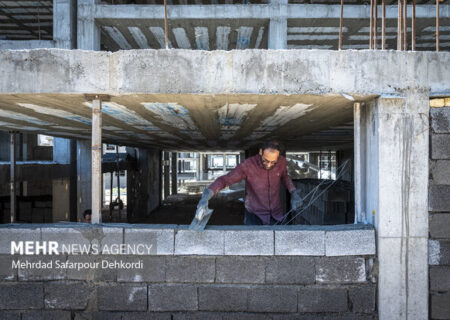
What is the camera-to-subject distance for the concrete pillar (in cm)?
294

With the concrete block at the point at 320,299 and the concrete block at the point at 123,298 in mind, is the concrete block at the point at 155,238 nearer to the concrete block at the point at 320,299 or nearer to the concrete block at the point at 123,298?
the concrete block at the point at 123,298

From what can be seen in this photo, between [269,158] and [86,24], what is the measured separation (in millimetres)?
7001

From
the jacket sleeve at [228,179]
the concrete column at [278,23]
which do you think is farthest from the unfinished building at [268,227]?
the concrete column at [278,23]

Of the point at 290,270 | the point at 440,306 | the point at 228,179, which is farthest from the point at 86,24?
the point at 440,306

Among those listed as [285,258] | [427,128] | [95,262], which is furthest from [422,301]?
[95,262]

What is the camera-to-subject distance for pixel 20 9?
8.52 metres

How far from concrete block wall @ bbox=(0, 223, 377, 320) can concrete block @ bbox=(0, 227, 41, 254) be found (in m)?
0.01

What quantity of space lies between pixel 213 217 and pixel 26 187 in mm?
7469

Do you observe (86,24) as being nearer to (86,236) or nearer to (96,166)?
(96,166)

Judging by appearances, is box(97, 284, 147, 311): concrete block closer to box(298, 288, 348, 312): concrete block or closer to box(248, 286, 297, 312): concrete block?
box(248, 286, 297, 312): concrete block

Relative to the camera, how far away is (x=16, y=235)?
9.96ft

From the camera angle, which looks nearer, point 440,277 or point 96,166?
point 440,277

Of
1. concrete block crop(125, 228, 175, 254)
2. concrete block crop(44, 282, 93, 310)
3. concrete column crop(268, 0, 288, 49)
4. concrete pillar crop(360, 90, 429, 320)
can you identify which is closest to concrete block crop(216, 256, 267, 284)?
concrete block crop(125, 228, 175, 254)

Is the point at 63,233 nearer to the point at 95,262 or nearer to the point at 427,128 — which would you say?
the point at 95,262
